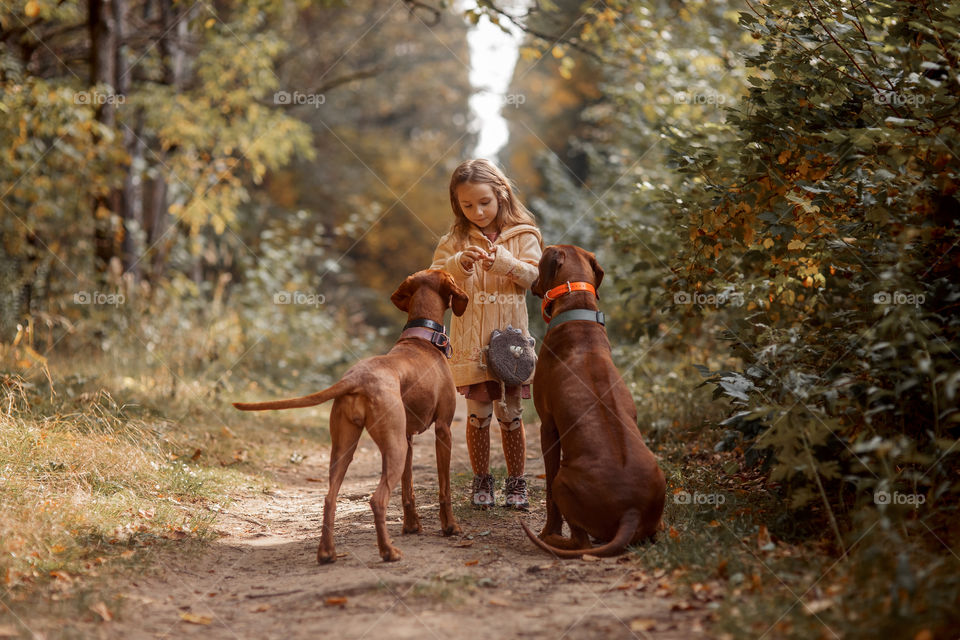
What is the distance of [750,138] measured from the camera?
487 centimetres

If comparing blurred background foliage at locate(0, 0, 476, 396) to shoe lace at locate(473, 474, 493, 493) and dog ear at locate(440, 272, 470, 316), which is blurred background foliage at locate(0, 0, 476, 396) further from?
dog ear at locate(440, 272, 470, 316)

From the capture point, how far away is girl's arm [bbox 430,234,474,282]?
5.02 m

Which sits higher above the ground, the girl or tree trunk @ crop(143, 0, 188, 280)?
tree trunk @ crop(143, 0, 188, 280)

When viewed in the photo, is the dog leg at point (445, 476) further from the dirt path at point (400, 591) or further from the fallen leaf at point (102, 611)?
the fallen leaf at point (102, 611)

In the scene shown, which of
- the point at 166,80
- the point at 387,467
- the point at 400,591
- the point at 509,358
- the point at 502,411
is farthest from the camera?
the point at 166,80

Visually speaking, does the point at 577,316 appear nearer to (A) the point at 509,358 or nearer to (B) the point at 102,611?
(A) the point at 509,358

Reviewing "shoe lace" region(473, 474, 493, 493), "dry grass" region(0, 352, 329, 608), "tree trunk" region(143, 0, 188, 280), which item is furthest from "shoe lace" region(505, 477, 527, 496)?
"tree trunk" region(143, 0, 188, 280)

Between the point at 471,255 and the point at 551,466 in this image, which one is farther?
the point at 471,255

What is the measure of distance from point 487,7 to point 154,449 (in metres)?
5.15

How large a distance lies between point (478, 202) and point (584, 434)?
1787 mm

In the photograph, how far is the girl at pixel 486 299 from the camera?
505 centimetres

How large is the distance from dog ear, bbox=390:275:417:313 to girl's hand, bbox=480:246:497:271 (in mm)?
453

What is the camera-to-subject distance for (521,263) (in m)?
4.95

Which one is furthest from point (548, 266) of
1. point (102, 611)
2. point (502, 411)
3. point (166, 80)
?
point (166, 80)
